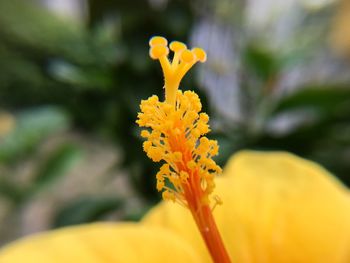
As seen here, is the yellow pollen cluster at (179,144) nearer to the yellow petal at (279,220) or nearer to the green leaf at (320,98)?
the yellow petal at (279,220)

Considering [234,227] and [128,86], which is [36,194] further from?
[234,227]

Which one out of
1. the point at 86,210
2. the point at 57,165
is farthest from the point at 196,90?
the point at 57,165

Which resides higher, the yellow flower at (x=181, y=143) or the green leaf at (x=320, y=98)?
the green leaf at (x=320, y=98)

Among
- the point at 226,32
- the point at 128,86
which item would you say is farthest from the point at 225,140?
the point at 226,32

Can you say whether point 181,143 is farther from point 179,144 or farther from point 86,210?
point 86,210

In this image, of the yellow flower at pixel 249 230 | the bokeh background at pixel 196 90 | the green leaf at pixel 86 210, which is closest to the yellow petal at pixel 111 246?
the yellow flower at pixel 249 230

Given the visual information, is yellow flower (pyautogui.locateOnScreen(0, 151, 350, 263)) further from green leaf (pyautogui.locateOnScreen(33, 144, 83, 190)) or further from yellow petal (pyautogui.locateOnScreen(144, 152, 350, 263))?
green leaf (pyautogui.locateOnScreen(33, 144, 83, 190))
